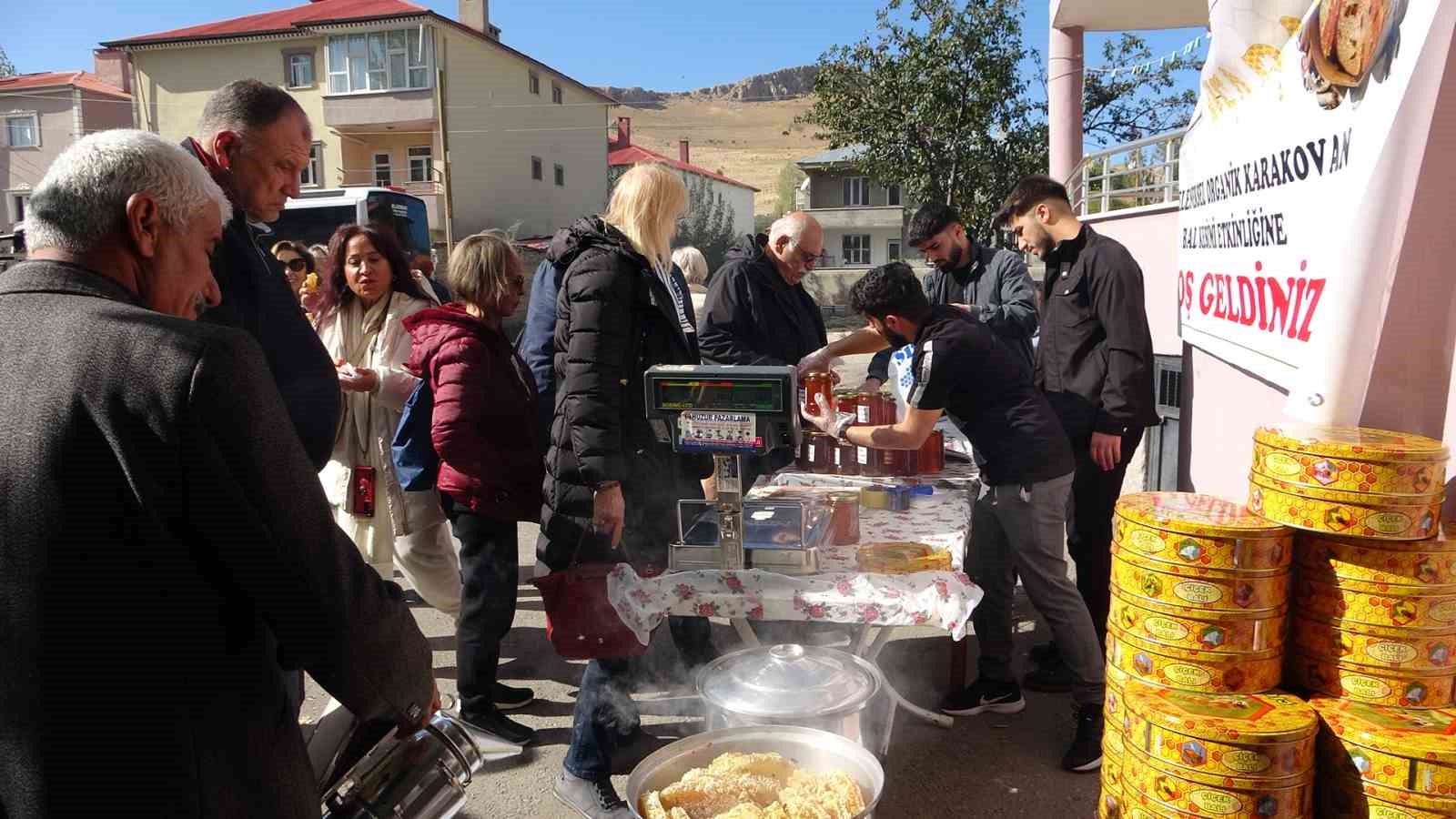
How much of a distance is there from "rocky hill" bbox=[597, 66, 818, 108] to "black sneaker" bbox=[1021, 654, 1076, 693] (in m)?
137

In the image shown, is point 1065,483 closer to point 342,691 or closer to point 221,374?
point 342,691

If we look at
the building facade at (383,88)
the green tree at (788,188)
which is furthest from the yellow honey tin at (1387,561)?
the green tree at (788,188)

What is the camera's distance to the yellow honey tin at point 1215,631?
6.49ft

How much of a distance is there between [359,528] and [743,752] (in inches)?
95.5

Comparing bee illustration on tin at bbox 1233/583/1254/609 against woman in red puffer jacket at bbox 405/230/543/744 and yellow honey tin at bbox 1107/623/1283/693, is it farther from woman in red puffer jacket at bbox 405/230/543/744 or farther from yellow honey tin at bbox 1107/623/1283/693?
woman in red puffer jacket at bbox 405/230/543/744

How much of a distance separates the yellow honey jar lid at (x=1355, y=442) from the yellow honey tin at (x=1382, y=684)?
45 centimetres

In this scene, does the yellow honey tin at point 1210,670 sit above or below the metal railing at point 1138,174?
below

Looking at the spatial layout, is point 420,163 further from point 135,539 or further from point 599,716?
point 135,539

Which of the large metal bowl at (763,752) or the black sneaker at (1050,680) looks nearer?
the large metal bowl at (763,752)

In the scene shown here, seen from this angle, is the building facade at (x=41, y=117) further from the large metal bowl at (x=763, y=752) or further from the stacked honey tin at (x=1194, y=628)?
the stacked honey tin at (x=1194, y=628)

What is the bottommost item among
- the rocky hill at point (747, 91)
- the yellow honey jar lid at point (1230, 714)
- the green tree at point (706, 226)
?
the yellow honey jar lid at point (1230, 714)

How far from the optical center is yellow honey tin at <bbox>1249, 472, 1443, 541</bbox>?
5.95 feet

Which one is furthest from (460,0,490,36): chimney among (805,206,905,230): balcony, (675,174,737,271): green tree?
(805,206,905,230): balcony

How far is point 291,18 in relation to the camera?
31906mm
